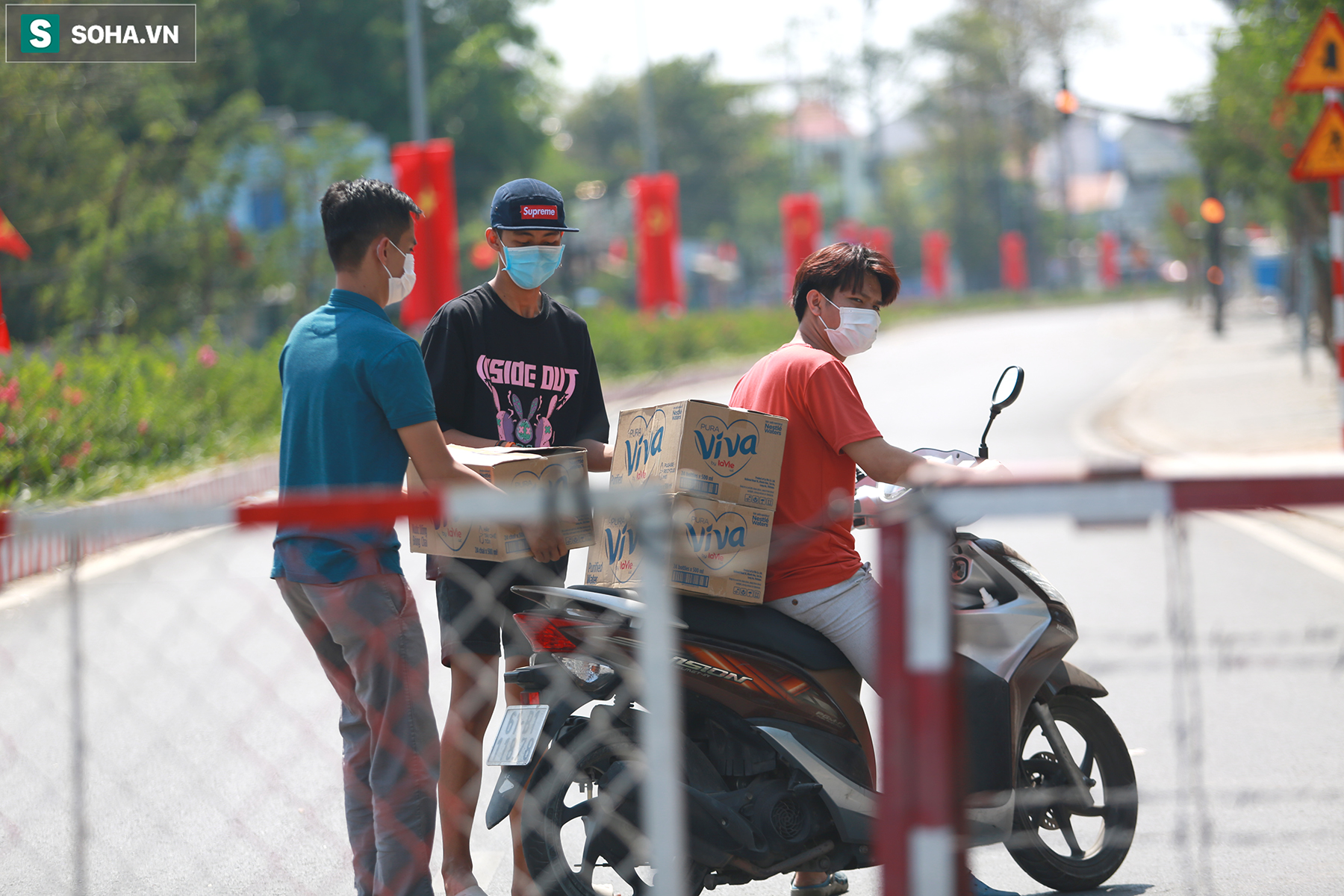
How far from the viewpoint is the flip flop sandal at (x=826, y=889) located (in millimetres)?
3789

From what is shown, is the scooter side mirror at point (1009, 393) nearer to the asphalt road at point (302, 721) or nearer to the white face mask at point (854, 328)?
the white face mask at point (854, 328)

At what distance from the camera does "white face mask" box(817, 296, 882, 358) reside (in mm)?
3684

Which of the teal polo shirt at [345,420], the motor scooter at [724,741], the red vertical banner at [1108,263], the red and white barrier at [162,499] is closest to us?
the teal polo shirt at [345,420]

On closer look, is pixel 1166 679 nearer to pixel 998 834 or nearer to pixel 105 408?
pixel 998 834

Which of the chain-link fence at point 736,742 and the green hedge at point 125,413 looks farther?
the green hedge at point 125,413

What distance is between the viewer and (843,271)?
145 inches

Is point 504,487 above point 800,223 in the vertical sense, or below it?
below

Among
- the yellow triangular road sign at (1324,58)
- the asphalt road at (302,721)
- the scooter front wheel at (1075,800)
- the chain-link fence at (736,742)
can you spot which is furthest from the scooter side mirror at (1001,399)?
the yellow triangular road sign at (1324,58)

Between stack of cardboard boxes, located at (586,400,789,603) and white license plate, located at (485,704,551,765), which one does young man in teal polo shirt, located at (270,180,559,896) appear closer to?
white license plate, located at (485,704,551,765)

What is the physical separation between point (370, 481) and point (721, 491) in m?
0.81

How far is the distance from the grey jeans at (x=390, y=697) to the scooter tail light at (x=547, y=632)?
255mm

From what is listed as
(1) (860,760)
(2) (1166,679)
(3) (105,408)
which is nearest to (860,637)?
(1) (860,760)

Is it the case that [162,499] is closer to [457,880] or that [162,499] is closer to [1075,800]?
[457,880]

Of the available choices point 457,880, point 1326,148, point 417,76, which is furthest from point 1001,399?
point 417,76
